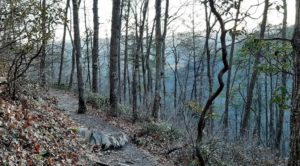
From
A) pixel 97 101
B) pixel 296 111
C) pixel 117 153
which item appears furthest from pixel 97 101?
pixel 296 111

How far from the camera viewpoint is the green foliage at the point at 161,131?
13.5m

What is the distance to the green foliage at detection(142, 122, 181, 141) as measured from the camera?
13.5 metres

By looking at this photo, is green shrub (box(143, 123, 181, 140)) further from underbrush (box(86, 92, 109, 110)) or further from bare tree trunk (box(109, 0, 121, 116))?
underbrush (box(86, 92, 109, 110))

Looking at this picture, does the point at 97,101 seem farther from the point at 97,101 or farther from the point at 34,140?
the point at 34,140

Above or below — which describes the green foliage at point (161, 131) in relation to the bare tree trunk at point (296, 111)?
below

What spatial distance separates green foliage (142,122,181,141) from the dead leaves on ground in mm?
4339

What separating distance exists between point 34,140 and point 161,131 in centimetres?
709

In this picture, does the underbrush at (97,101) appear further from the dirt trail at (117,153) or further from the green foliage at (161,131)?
the green foliage at (161,131)

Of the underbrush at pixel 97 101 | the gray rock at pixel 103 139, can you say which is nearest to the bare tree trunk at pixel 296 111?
the gray rock at pixel 103 139

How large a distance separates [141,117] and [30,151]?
8.96 metres

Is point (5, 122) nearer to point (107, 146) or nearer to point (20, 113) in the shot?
point (20, 113)

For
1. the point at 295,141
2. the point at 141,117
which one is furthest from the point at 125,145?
the point at 295,141

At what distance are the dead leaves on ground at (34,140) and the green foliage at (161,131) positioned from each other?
4.34 m

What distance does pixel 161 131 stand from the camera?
1375 cm
